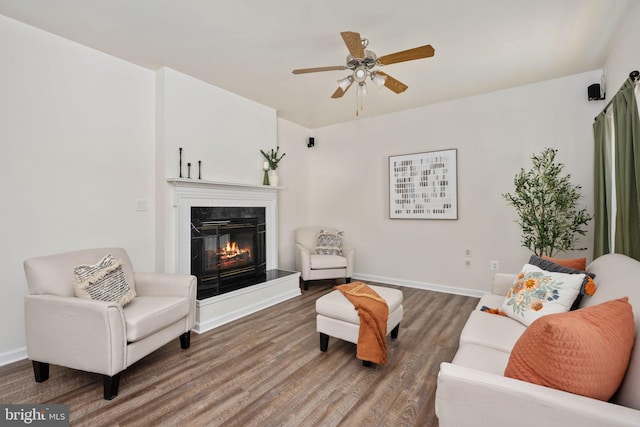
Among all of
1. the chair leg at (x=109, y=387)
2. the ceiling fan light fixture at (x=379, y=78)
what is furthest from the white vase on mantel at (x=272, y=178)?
the chair leg at (x=109, y=387)

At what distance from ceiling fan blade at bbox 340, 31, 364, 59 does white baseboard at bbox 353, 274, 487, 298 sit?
324cm

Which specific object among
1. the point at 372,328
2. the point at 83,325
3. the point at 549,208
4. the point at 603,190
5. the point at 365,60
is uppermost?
the point at 365,60

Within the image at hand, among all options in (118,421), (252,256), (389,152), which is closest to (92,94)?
(252,256)

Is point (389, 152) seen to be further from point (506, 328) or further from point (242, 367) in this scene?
point (242, 367)

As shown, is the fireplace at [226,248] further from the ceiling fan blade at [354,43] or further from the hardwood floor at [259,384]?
the ceiling fan blade at [354,43]

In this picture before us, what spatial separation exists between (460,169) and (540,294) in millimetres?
2533

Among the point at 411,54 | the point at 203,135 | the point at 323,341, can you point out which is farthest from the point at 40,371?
the point at 411,54

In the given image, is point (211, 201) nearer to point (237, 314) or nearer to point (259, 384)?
point (237, 314)

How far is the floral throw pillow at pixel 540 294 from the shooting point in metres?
1.71

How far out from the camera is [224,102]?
3719 mm

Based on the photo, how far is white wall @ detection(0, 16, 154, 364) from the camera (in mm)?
2357

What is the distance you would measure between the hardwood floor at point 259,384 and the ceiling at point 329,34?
2.65 meters

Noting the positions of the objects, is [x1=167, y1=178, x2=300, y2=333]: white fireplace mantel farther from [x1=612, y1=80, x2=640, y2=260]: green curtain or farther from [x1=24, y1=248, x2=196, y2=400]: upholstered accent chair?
[x1=612, y1=80, x2=640, y2=260]: green curtain

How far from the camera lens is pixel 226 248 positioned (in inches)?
146
